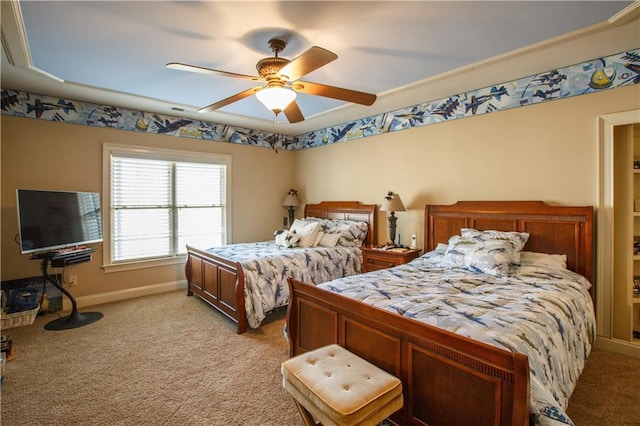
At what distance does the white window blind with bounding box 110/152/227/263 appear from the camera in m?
4.32

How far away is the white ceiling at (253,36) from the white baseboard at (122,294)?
8.39ft

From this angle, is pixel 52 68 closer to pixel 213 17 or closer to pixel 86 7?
pixel 86 7

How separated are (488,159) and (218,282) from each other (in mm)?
3403

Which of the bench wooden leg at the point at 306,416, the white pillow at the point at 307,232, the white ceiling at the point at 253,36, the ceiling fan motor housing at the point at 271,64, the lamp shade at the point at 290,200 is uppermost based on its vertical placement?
the white ceiling at the point at 253,36

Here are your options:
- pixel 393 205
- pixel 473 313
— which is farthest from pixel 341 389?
pixel 393 205

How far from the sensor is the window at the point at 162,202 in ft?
14.0

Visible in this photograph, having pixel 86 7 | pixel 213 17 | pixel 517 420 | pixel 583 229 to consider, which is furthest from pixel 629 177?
pixel 86 7

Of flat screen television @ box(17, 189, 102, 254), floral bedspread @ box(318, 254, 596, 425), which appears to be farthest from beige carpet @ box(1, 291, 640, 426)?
flat screen television @ box(17, 189, 102, 254)

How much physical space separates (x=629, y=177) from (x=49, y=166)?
6.20 m

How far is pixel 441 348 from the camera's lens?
5.09 feet

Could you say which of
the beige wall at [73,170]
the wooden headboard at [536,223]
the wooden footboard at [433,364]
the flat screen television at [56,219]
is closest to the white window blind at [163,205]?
the beige wall at [73,170]

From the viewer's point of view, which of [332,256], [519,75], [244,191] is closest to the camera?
[519,75]

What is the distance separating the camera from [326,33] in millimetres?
2352

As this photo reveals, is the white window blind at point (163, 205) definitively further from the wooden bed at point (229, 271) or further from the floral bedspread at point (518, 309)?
the floral bedspread at point (518, 309)
